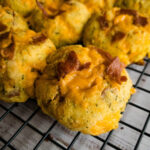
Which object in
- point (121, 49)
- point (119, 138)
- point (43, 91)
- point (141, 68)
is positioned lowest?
point (119, 138)

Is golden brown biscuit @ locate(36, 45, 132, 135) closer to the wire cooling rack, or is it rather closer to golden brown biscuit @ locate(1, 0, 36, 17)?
the wire cooling rack

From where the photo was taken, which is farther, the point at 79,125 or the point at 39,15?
the point at 39,15

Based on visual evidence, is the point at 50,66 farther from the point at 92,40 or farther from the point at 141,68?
the point at 141,68

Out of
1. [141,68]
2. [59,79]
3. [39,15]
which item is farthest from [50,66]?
[141,68]

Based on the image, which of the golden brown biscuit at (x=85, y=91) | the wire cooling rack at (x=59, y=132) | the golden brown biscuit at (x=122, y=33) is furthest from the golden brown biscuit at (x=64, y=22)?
the wire cooling rack at (x=59, y=132)

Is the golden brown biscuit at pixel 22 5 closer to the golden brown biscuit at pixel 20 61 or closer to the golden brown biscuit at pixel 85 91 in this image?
the golden brown biscuit at pixel 20 61

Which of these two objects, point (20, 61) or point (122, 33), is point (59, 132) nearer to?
point (20, 61)
